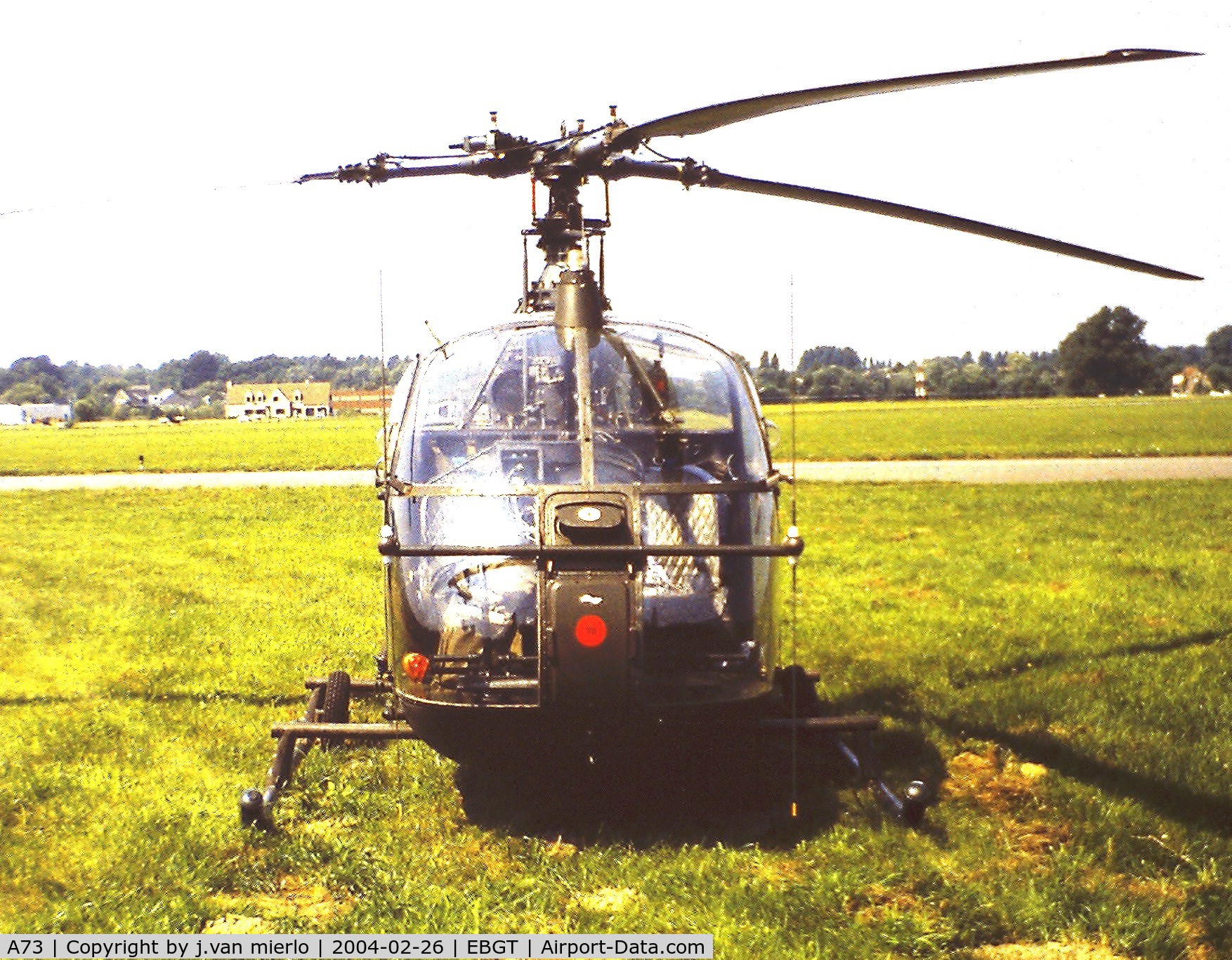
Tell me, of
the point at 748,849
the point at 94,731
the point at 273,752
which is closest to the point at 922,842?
the point at 748,849

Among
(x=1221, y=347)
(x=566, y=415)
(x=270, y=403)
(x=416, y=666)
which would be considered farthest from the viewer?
(x=270, y=403)

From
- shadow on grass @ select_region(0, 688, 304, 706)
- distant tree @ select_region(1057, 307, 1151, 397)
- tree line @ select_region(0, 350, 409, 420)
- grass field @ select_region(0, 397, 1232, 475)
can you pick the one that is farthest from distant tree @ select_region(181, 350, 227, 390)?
shadow on grass @ select_region(0, 688, 304, 706)

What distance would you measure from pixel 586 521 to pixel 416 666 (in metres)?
1.03

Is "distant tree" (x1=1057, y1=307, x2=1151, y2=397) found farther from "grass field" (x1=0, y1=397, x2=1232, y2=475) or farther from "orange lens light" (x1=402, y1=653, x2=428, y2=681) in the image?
"orange lens light" (x1=402, y1=653, x2=428, y2=681)

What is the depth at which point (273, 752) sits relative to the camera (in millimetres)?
6367

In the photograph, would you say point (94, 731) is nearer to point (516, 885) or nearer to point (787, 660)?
point (516, 885)

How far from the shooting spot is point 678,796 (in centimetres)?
544

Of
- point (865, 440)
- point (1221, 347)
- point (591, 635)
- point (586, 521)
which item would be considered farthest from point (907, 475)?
point (1221, 347)

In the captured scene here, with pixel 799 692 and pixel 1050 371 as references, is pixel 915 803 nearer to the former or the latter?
pixel 799 692

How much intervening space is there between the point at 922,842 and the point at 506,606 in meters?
2.17

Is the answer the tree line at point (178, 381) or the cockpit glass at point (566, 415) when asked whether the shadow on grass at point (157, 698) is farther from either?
the tree line at point (178, 381)

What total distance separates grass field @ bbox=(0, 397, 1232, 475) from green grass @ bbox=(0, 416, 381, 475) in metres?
0.08
